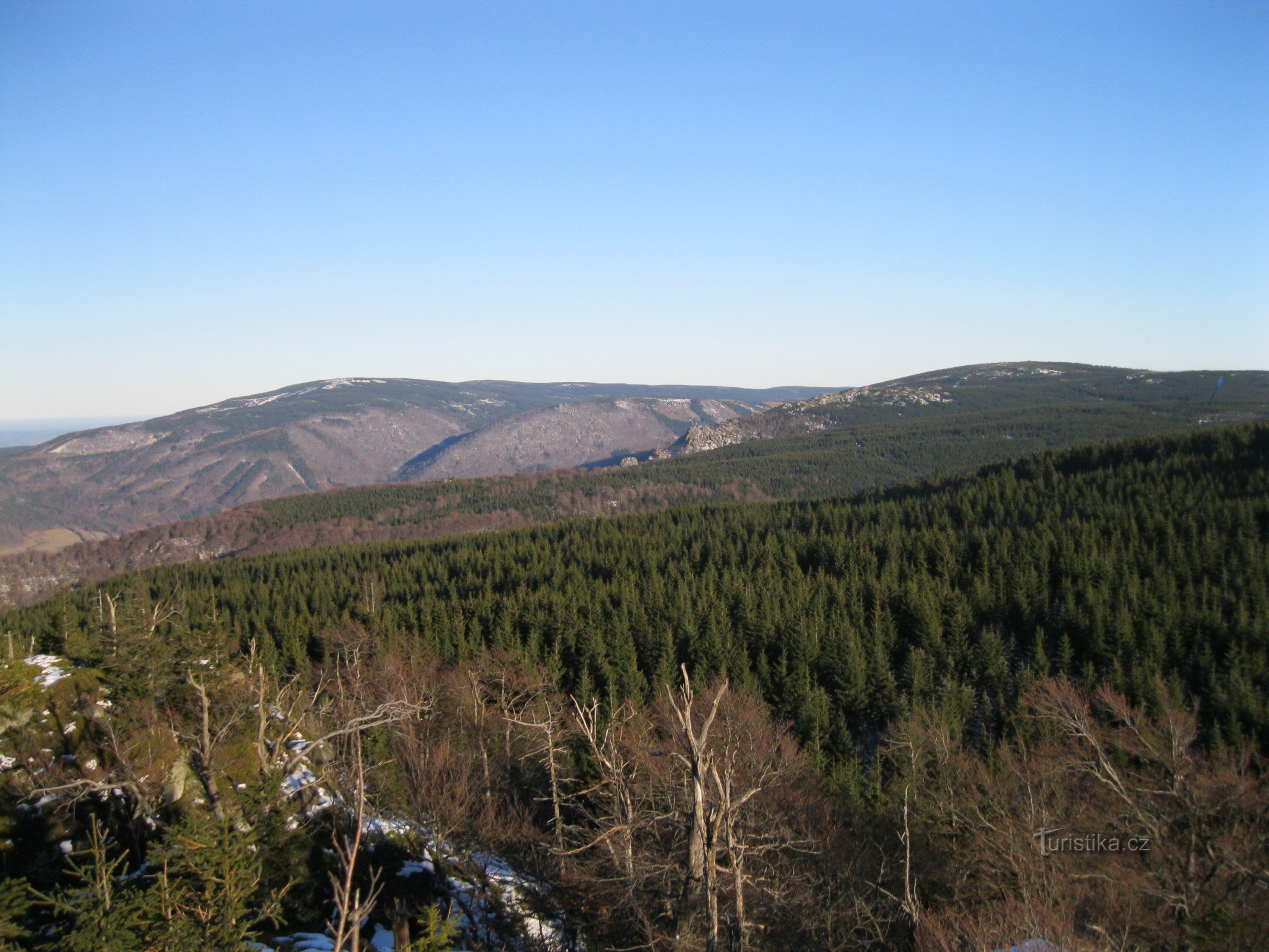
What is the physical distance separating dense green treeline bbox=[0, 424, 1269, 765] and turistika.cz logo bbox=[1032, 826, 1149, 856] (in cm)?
1759

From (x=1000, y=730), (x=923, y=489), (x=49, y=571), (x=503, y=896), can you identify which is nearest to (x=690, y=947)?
(x=503, y=896)

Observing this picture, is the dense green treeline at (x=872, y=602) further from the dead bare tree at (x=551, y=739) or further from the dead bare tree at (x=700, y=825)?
the dead bare tree at (x=700, y=825)

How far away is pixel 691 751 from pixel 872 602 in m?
57.5

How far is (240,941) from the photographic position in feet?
46.3

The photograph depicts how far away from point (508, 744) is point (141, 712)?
16.1 metres

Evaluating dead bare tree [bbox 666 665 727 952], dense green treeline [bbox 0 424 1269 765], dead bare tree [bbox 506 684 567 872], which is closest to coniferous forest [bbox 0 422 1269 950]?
dead bare tree [bbox 666 665 727 952]

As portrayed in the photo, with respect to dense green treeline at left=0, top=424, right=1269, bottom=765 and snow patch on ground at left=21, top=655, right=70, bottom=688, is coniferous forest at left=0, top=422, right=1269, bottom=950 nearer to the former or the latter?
snow patch on ground at left=21, top=655, right=70, bottom=688

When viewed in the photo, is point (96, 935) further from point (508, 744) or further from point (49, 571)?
point (49, 571)

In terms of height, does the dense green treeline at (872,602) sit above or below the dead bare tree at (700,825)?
below

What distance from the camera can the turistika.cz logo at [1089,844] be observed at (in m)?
24.6

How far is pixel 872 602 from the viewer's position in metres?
68.8

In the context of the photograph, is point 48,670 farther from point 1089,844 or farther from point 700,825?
point 1089,844

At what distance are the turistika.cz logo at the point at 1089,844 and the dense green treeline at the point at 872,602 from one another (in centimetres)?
1759

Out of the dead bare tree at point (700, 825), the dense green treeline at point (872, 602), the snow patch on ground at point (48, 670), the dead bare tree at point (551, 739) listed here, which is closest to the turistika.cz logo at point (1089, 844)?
the dead bare tree at point (700, 825)
